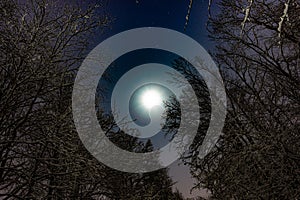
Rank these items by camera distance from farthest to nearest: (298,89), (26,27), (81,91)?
(81,91), (26,27), (298,89)

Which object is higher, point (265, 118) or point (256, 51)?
point (256, 51)

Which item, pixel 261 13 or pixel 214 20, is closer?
pixel 261 13

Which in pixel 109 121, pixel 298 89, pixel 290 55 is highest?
pixel 109 121

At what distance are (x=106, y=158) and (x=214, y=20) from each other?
450 cm

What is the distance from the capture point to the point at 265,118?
4.72 meters

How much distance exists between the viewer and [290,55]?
4.65m

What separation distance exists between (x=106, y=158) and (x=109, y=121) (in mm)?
1365

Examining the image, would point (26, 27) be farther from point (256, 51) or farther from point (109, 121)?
point (109, 121)

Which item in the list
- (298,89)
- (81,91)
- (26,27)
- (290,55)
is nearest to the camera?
(298,89)

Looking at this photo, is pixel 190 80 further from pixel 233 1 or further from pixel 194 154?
pixel 233 1

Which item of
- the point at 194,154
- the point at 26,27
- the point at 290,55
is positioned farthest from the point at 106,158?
the point at 290,55

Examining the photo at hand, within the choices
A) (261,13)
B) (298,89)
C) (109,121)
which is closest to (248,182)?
(298,89)

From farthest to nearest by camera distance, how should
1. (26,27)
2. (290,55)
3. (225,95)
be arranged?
(225,95) < (26,27) < (290,55)

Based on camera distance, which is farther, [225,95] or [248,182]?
[225,95]
